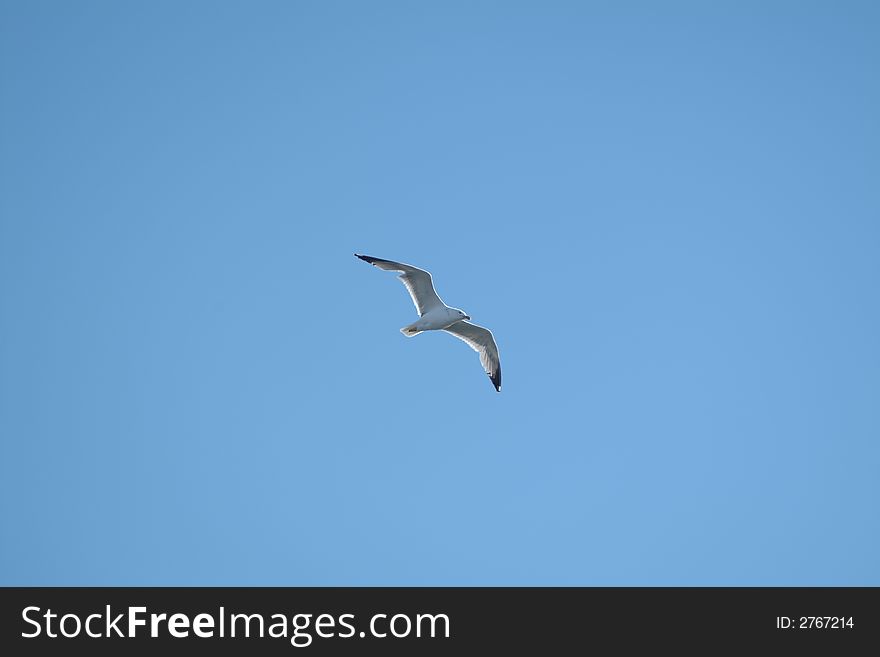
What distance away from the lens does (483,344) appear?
2203 centimetres

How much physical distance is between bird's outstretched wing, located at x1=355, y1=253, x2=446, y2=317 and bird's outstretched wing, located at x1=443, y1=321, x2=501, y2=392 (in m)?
1.03

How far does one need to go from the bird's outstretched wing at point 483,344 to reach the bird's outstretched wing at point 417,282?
3.39 ft

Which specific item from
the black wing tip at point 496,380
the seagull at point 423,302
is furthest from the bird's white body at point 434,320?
the black wing tip at point 496,380

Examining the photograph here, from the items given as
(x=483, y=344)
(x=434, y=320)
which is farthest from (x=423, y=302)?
(x=483, y=344)

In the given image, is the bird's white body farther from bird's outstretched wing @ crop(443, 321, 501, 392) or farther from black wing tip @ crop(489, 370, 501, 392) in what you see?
black wing tip @ crop(489, 370, 501, 392)

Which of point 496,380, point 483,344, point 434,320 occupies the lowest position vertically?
point 496,380

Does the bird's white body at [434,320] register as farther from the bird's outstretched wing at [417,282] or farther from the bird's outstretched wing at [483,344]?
the bird's outstretched wing at [483,344]

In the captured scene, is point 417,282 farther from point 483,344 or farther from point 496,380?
point 496,380

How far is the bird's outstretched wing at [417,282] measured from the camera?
1988cm

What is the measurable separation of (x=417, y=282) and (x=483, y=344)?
2551mm
